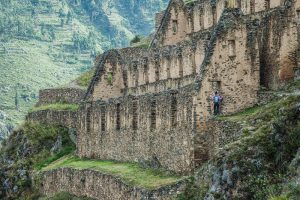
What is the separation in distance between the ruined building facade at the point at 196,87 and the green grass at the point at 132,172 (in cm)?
68

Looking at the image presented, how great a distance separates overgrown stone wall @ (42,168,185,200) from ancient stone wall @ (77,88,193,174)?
7.78 feet

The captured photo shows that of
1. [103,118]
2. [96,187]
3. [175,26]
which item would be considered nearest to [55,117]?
[175,26]

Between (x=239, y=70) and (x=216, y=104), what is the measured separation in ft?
7.78

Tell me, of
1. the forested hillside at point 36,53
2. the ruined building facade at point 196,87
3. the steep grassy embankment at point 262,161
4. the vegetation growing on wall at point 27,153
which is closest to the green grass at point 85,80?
the vegetation growing on wall at point 27,153

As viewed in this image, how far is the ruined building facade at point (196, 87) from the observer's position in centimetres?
3994

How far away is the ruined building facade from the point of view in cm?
A: 3994

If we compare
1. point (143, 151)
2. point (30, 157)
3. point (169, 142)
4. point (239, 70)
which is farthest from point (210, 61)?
point (30, 157)

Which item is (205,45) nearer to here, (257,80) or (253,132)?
(257,80)

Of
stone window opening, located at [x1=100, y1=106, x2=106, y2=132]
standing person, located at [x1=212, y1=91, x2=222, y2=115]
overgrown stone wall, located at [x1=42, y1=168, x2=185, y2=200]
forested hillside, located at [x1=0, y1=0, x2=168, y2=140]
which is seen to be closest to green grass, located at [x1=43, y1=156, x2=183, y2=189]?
overgrown stone wall, located at [x1=42, y1=168, x2=185, y2=200]

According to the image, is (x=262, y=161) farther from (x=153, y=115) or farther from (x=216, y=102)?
(x=153, y=115)

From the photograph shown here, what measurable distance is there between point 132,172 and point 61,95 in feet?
98.2

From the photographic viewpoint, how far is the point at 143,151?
46125 mm

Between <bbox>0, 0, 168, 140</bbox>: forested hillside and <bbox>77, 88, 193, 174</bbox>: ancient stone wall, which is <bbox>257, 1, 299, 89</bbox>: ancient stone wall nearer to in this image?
<bbox>77, 88, 193, 174</bbox>: ancient stone wall

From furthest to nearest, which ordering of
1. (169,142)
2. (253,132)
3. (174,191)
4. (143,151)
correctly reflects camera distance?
(143,151)
(169,142)
(174,191)
(253,132)
